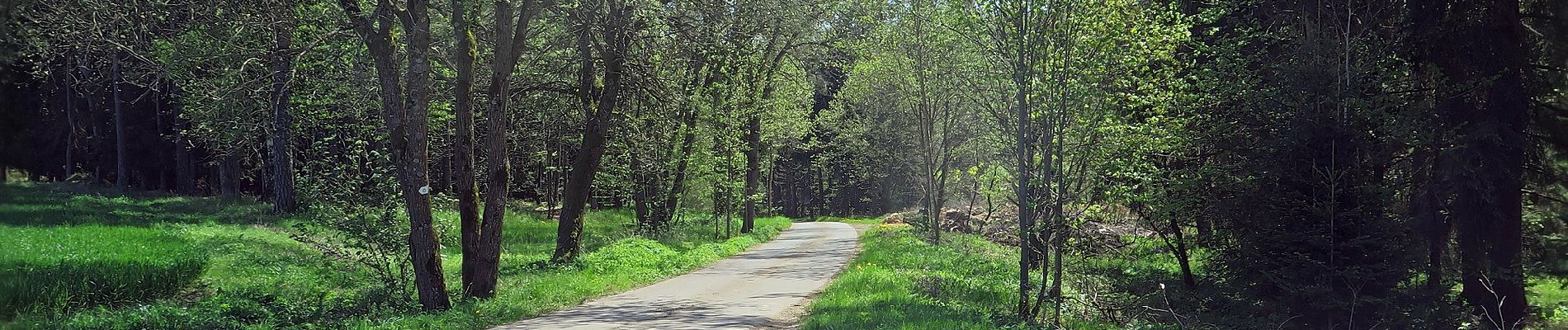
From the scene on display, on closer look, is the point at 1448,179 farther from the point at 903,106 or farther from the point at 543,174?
the point at 543,174

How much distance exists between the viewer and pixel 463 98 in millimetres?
13672

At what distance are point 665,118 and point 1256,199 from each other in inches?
394

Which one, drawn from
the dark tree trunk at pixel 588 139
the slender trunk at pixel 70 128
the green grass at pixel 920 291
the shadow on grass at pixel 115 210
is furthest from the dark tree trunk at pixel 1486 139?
the slender trunk at pixel 70 128

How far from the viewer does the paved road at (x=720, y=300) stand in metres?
12.3

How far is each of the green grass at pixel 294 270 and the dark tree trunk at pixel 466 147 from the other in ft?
2.04

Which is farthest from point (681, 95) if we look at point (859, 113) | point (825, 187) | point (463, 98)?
point (825, 187)

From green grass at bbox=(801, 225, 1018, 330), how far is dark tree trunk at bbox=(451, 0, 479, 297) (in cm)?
484

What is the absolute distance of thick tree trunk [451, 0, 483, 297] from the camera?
13.6 meters

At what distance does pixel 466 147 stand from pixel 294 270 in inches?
283

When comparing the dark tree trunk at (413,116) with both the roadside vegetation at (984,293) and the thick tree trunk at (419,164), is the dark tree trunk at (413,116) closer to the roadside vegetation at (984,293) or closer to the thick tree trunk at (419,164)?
the thick tree trunk at (419,164)

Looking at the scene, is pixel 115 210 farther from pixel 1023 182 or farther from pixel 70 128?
pixel 70 128

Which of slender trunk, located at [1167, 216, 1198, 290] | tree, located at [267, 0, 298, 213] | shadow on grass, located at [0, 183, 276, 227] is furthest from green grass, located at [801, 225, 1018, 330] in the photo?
shadow on grass, located at [0, 183, 276, 227]

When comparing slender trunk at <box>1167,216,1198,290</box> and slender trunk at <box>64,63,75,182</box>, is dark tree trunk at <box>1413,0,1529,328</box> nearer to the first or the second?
slender trunk at <box>1167,216,1198,290</box>

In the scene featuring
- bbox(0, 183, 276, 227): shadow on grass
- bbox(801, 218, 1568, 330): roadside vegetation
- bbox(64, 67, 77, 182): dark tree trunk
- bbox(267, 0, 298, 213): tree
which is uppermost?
bbox(64, 67, 77, 182): dark tree trunk
